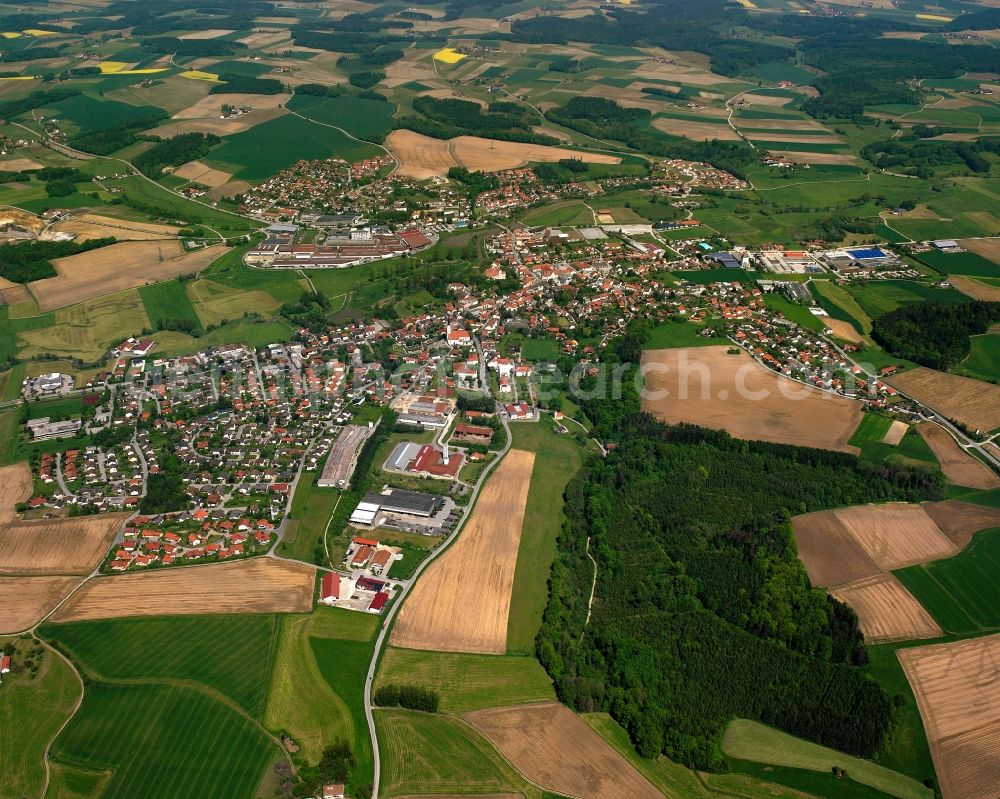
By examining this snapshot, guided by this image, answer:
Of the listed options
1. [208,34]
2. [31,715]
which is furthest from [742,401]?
[208,34]

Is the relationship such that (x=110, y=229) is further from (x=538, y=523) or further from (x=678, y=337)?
(x=538, y=523)

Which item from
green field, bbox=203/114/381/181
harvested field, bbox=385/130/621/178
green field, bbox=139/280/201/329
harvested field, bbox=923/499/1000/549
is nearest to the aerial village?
green field, bbox=139/280/201/329

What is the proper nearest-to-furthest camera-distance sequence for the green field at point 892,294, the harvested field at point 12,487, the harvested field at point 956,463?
the harvested field at point 12,487 < the harvested field at point 956,463 < the green field at point 892,294

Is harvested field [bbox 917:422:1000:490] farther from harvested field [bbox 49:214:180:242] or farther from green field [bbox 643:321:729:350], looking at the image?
harvested field [bbox 49:214:180:242]

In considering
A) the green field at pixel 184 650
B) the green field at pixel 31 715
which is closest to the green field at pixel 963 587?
the green field at pixel 184 650

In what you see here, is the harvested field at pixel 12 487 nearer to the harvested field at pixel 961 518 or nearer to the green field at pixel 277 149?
the harvested field at pixel 961 518
